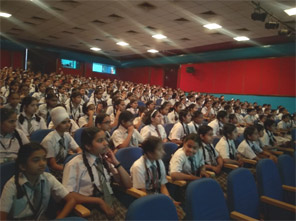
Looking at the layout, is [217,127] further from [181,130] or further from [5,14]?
[5,14]

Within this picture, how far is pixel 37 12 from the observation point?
29.1ft

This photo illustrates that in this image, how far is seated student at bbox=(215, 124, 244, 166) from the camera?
12.1 feet

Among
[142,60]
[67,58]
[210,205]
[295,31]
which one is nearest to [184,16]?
[295,31]

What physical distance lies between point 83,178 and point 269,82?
11468 mm

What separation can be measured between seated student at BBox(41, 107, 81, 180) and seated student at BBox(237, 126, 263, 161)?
2.69 m

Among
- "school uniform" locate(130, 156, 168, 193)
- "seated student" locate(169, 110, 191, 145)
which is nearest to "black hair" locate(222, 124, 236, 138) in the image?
"seated student" locate(169, 110, 191, 145)

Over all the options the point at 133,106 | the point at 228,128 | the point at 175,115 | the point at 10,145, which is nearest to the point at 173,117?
the point at 175,115

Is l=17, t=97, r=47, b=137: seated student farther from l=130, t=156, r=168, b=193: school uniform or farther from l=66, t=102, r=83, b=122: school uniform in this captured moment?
l=130, t=156, r=168, b=193: school uniform

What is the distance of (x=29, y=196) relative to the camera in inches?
67.5

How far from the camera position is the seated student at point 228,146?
3693 mm

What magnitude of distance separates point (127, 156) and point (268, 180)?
1610 mm

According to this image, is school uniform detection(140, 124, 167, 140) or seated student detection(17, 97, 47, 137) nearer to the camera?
seated student detection(17, 97, 47, 137)

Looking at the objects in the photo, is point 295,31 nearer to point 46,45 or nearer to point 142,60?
point 142,60

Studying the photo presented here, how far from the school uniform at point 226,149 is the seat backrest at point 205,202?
178 centimetres
